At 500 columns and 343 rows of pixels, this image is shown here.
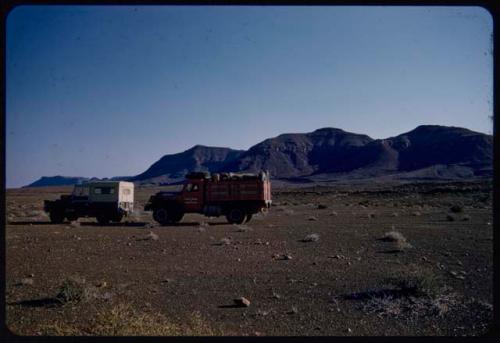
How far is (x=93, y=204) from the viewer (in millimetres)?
27859

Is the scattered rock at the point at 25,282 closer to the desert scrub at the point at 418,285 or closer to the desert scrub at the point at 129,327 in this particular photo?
the desert scrub at the point at 129,327

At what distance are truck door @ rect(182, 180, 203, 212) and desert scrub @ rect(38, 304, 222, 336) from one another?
732 inches

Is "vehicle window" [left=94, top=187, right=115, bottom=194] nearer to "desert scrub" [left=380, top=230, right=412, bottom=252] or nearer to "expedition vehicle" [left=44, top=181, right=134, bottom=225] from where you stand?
"expedition vehicle" [left=44, top=181, right=134, bottom=225]

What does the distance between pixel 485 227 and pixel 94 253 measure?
16.9m

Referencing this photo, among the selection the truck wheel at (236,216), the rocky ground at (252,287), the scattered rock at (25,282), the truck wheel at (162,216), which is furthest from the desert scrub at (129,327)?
the truck wheel at (162,216)

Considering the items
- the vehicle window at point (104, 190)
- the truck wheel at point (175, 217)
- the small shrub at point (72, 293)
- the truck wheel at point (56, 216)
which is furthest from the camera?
the truck wheel at point (56, 216)

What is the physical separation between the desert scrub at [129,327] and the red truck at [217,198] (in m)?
18.4

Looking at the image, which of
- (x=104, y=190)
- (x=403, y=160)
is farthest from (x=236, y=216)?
(x=403, y=160)

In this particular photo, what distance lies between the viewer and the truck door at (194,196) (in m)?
26.5

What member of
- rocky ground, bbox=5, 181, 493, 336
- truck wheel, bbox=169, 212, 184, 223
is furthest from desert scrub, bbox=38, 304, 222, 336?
truck wheel, bbox=169, 212, 184, 223

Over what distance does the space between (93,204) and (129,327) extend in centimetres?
2178

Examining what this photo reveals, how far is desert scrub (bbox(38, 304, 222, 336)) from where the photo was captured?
707 cm

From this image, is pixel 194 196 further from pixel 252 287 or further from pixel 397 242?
pixel 252 287

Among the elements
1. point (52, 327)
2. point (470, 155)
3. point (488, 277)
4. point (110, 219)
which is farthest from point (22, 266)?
point (470, 155)
